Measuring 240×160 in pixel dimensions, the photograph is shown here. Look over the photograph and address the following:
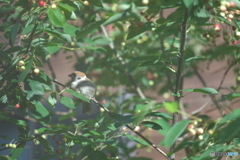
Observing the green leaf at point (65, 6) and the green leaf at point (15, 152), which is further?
the green leaf at point (15, 152)

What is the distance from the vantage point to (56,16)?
5.65 feet

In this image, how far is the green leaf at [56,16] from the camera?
5.61 ft

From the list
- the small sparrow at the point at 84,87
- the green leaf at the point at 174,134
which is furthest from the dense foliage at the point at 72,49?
the small sparrow at the point at 84,87

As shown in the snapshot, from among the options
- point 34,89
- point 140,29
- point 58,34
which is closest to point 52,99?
point 34,89

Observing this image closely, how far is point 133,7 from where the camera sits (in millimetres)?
1414

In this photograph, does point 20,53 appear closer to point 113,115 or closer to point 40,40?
point 40,40

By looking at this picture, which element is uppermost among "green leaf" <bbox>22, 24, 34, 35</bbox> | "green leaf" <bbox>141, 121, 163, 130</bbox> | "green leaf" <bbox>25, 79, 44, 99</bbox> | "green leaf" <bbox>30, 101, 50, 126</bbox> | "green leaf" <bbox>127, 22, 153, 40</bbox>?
"green leaf" <bbox>127, 22, 153, 40</bbox>

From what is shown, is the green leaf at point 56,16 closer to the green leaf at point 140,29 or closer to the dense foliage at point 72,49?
the dense foliage at point 72,49

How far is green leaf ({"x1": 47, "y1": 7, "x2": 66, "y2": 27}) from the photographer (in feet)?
5.61

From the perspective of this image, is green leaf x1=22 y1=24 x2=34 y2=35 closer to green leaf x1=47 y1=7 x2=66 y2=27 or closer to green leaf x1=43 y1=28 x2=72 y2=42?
green leaf x1=43 y1=28 x2=72 y2=42

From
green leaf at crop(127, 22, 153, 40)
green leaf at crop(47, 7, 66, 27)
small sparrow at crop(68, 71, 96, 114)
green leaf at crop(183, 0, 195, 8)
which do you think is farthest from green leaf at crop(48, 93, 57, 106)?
green leaf at crop(183, 0, 195, 8)

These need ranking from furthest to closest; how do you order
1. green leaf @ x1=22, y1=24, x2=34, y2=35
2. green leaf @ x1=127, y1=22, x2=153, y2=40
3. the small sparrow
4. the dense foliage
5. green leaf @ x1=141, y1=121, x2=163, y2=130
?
the small sparrow → green leaf @ x1=22, y1=24, x2=34, y2=35 → green leaf @ x1=141, y1=121, x2=163, y2=130 → green leaf @ x1=127, y1=22, x2=153, y2=40 → the dense foliage

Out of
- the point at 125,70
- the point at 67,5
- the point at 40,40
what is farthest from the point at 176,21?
the point at 125,70

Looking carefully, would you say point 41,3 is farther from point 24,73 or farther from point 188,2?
point 188,2
